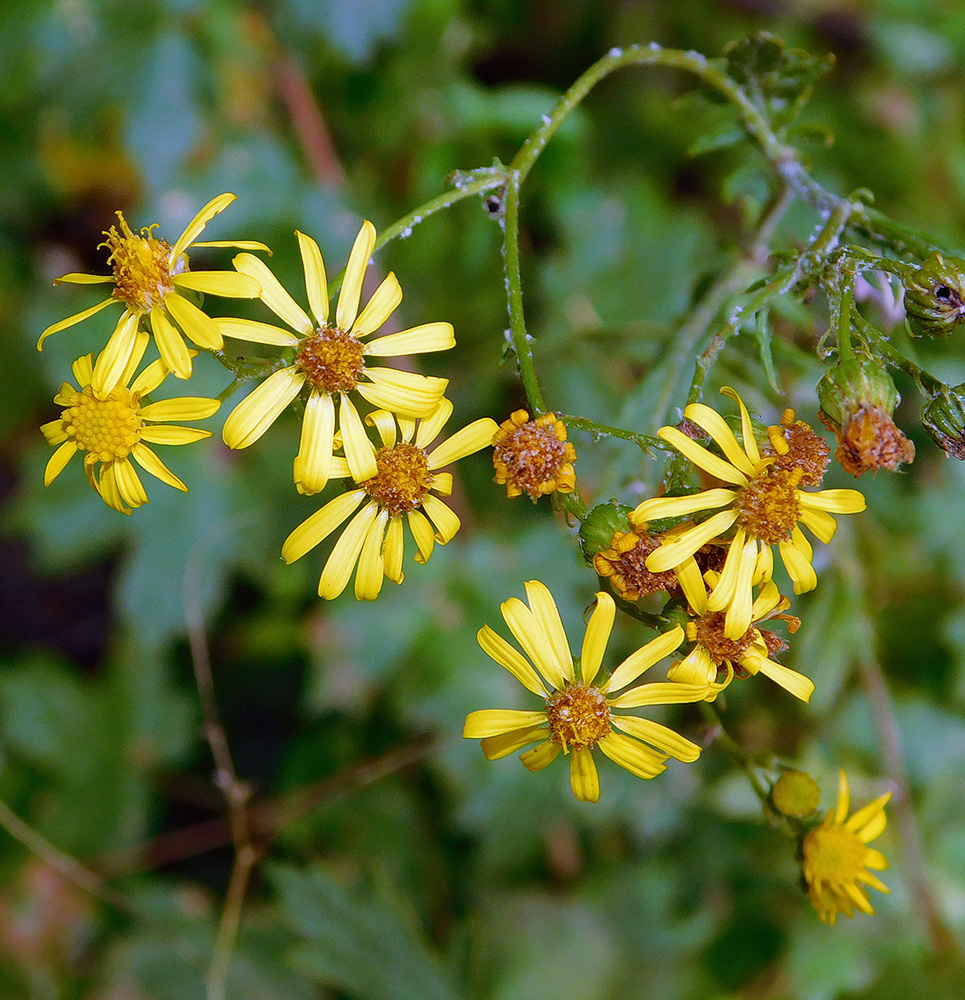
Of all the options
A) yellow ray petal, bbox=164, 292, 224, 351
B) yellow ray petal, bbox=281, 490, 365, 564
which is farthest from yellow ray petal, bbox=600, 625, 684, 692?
yellow ray petal, bbox=164, 292, 224, 351

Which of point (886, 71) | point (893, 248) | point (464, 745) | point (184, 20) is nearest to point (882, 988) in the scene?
point (464, 745)

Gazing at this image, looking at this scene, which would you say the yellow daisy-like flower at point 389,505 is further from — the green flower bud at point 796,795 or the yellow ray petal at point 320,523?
the green flower bud at point 796,795

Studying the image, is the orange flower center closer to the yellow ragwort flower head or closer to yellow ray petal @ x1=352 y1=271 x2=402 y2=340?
the yellow ragwort flower head

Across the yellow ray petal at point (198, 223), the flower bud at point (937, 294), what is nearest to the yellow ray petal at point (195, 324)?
the yellow ray petal at point (198, 223)

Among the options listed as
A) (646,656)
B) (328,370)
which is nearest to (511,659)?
(646,656)

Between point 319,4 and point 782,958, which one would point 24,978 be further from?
point 319,4
